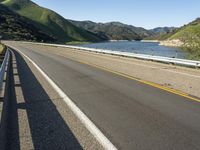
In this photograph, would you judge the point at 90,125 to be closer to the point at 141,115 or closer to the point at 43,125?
the point at 43,125

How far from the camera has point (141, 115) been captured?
800 centimetres

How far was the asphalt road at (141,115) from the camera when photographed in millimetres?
6000

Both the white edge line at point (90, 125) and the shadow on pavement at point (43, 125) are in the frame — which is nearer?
the white edge line at point (90, 125)

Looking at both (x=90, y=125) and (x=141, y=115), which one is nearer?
(x=90, y=125)

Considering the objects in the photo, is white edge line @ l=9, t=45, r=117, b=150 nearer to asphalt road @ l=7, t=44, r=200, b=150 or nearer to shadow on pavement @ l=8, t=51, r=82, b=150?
asphalt road @ l=7, t=44, r=200, b=150

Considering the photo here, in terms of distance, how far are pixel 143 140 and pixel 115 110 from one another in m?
2.62

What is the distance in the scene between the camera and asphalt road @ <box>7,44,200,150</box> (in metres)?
6.00

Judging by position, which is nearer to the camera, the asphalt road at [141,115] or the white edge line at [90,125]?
the white edge line at [90,125]

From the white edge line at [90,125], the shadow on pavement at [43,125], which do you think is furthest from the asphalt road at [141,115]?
the shadow on pavement at [43,125]

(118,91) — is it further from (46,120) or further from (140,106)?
(46,120)

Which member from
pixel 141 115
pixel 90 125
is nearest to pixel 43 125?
pixel 90 125

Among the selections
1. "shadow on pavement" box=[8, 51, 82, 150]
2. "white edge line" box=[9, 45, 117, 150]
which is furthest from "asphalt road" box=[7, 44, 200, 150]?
"shadow on pavement" box=[8, 51, 82, 150]

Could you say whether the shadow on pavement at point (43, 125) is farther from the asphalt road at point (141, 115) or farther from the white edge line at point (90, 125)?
the asphalt road at point (141, 115)

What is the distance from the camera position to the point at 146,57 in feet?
95.3
